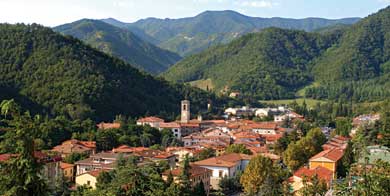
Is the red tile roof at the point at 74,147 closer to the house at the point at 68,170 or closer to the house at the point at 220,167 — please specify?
the house at the point at 68,170

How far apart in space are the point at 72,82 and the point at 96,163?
43.4 metres

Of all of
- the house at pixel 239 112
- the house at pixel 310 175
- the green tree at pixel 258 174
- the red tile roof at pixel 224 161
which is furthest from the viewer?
the house at pixel 239 112

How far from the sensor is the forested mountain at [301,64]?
139 metres

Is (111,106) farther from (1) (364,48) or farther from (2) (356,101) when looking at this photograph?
(1) (364,48)

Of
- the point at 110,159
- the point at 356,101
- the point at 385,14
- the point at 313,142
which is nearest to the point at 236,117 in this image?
the point at 356,101

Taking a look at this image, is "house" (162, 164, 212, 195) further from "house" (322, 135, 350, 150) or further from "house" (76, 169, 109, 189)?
"house" (322, 135, 350, 150)

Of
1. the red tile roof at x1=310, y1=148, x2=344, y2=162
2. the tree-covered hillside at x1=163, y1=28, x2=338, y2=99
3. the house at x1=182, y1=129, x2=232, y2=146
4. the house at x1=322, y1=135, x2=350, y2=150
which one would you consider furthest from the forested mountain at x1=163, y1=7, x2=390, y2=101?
the red tile roof at x1=310, y1=148, x2=344, y2=162

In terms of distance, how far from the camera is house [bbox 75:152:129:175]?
41.2 meters

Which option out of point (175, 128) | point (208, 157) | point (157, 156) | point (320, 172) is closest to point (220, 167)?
point (157, 156)

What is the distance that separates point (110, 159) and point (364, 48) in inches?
5759

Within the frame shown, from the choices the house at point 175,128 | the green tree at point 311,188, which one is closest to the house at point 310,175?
the green tree at point 311,188

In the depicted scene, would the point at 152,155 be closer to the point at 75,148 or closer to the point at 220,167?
the point at 220,167

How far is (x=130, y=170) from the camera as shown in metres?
13.2

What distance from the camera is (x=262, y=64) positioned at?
15750 centimetres
